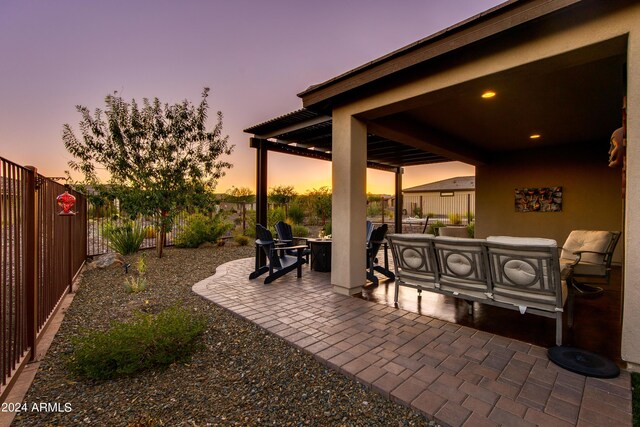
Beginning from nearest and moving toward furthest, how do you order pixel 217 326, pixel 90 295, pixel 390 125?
pixel 217 326, pixel 90 295, pixel 390 125

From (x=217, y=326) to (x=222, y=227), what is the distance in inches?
269

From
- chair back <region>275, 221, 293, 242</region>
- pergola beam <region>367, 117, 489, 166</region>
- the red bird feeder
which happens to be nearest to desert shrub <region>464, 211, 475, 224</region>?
pergola beam <region>367, 117, 489, 166</region>

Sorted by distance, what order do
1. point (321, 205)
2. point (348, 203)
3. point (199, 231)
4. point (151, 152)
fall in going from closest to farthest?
point (348, 203)
point (151, 152)
point (199, 231)
point (321, 205)

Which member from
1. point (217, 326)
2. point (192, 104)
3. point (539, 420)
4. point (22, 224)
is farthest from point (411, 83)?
point (192, 104)

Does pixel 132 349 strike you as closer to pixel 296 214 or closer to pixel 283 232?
pixel 283 232

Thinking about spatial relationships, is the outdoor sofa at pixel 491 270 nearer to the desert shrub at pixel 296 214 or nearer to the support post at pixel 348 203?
the support post at pixel 348 203

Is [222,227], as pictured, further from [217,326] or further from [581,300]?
[581,300]

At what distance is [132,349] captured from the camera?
236cm

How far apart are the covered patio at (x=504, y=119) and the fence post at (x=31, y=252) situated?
3.43m

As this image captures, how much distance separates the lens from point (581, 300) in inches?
163

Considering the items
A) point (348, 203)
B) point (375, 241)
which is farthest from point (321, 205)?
point (348, 203)

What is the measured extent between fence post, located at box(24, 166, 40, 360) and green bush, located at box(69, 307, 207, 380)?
397mm

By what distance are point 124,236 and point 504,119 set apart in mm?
9317


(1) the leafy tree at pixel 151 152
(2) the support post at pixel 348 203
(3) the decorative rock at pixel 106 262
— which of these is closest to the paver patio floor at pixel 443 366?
(2) the support post at pixel 348 203
